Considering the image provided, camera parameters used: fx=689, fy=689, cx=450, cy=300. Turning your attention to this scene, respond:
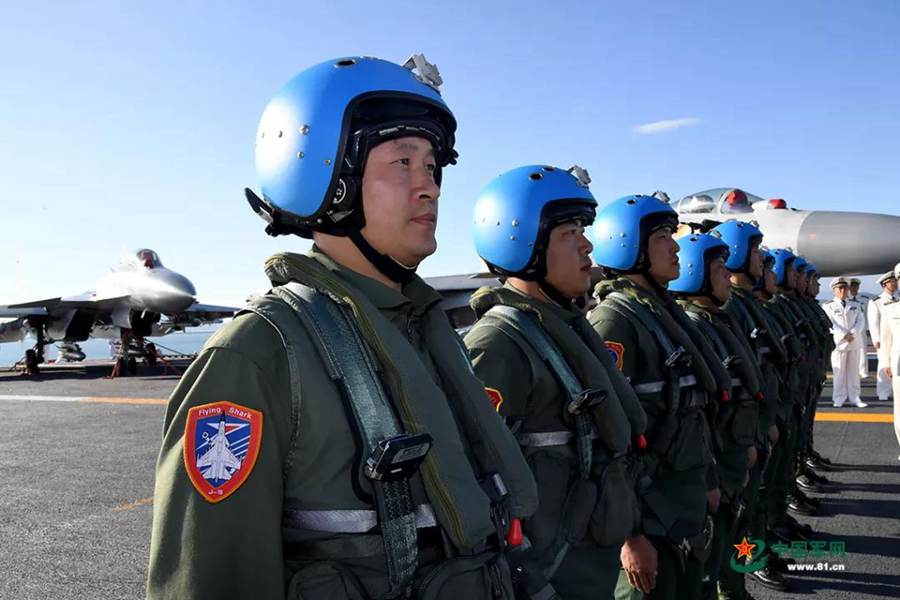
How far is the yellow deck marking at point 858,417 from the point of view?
425 inches

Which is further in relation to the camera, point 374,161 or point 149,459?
point 149,459

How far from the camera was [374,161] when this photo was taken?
1.83 meters

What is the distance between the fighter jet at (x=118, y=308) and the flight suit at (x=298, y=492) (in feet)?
75.9

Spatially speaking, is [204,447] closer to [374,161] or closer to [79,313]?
[374,161]

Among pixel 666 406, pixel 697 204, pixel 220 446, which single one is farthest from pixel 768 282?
pixel 697 204

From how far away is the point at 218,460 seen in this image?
1350 millimetres

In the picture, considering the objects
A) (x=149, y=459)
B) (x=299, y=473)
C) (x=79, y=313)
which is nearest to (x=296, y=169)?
(x=299, y=473)

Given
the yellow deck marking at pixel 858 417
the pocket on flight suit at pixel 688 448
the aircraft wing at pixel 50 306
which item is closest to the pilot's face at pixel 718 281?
the pocket on flight suit at pixel 688 448

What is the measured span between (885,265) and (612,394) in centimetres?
1338

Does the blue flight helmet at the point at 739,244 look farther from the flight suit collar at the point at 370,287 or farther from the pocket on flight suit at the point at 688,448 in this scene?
the flight suit collar at the point at 370,287

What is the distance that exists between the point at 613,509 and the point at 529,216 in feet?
4.32

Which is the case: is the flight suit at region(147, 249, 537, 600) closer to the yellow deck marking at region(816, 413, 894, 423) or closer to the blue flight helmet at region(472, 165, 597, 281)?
the blue flight helmet at region(472, 165, 597, 281)

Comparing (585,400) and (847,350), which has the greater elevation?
(585,400)

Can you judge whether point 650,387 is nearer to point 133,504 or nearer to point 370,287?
point 370,287
